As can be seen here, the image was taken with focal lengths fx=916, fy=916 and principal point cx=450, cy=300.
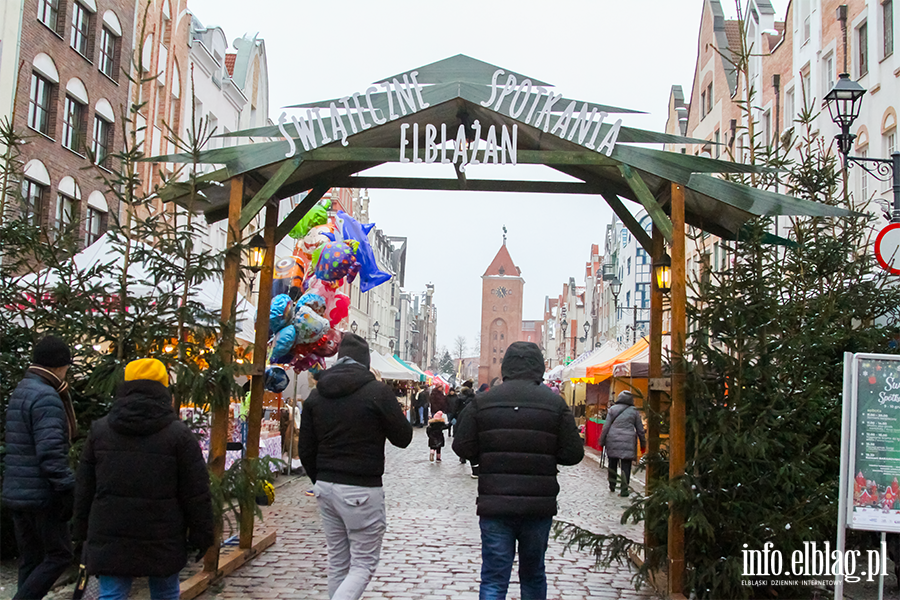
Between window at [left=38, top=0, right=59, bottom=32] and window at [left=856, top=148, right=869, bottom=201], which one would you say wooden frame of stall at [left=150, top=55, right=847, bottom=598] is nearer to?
window at [left=856, top=148, right=869, bottom=201]

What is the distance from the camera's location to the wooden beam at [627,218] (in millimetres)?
8805

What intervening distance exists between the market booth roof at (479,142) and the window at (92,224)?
1691 cm

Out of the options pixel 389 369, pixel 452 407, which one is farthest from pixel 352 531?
pixel 389 369

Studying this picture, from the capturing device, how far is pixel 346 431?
5.86 metres

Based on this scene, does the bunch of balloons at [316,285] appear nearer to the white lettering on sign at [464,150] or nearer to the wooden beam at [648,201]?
the white lettering on sign at [464,150]

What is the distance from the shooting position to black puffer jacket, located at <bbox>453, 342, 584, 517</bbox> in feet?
18.5

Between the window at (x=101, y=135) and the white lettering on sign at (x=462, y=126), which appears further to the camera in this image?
the window at (x=101, y=135)

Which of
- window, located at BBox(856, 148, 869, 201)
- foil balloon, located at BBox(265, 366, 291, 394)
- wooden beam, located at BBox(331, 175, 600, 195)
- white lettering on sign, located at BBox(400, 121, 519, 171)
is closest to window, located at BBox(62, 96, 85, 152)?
foil balloon, located at BBox(265, 366, 291, 394)

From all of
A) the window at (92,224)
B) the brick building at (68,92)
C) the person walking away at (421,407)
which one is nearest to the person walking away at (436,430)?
the brick building at (68,92)

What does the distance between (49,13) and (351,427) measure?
Answer: 19.7m

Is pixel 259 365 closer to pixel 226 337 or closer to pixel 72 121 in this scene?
pixel 226 337

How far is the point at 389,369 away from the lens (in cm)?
2895

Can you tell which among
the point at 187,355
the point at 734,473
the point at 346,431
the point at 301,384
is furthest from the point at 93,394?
the point at 301,384

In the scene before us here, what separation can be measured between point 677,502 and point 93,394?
Result: 481cm
